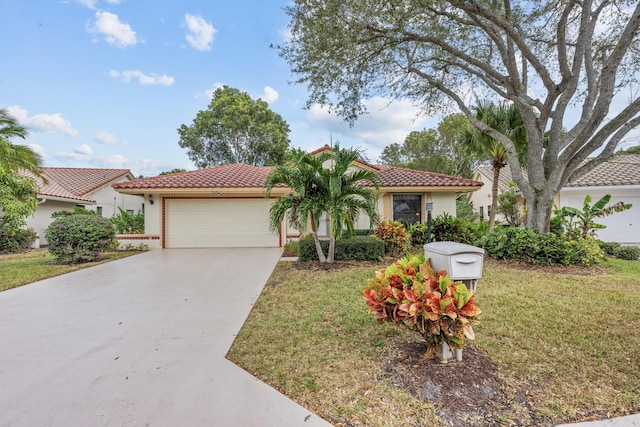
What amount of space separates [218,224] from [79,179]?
14.4m

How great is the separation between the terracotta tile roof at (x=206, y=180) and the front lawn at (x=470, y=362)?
7778 millimetres

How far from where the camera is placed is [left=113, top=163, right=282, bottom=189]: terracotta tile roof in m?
11.4

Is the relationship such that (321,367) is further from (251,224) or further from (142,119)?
(142,119)

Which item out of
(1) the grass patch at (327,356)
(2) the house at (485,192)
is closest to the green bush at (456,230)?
(1) the grass patch at (327,356)

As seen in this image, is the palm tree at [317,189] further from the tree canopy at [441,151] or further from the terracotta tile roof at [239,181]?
the tree canopy at [441,151]

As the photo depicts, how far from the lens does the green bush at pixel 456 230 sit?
32.3 feet

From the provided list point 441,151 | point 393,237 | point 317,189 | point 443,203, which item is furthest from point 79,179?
point 441,151

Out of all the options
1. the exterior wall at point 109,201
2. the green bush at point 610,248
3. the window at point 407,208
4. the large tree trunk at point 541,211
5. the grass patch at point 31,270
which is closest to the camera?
the grass patch at point 31,270

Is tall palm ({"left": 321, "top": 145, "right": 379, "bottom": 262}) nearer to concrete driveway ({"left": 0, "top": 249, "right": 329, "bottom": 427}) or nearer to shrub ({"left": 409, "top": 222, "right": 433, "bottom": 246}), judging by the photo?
concrete driveway ({"left": 0, "top": 249, "right": 329, "bottom": 427})

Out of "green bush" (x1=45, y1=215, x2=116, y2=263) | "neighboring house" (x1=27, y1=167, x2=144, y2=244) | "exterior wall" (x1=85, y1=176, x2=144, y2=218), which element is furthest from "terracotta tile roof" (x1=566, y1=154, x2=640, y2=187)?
"neighboring house" (x1=27, y1=167, x2=144, y2=244)

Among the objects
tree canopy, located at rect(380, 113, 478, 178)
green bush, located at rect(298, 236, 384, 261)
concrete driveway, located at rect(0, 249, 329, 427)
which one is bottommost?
concrete driveway, located at rect(0, 249, 329, 427)

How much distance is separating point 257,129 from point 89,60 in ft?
52.1

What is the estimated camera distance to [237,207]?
1260 centimetres

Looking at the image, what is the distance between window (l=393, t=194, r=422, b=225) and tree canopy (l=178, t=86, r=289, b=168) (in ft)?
49.5
